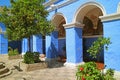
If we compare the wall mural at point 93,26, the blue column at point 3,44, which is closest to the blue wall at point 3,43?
the blue column at point 3,44

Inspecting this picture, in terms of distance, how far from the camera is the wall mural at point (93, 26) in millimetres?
15664

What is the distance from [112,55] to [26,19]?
621cm

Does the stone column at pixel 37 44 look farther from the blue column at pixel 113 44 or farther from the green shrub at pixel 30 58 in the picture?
the blue column at pixel 113 44

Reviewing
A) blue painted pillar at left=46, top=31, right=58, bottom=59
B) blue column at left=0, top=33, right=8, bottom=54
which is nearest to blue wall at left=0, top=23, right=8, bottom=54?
blue column at left=0, top=33, right=8, bottom=54

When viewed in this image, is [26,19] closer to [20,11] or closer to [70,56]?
[20,11]

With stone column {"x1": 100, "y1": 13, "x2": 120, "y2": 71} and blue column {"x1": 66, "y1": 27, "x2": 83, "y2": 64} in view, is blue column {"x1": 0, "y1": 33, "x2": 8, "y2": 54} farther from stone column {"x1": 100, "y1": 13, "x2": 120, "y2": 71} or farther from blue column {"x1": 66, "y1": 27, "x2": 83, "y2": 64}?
stone column {"x1": 100, "y1": 13, "x2": 120, "y2": 71}

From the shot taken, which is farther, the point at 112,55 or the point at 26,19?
the point at 26,19

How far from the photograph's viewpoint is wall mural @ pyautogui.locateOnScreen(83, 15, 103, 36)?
51.4ft

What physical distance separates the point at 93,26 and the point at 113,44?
6.79m

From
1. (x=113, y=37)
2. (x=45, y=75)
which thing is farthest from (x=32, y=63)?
(x=113, y=37)

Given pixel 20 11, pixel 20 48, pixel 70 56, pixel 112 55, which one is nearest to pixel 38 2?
pixel 20 11

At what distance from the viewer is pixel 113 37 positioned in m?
9.55

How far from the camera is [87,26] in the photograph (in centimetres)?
1666

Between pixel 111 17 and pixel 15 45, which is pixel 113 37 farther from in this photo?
pixel 15 45
